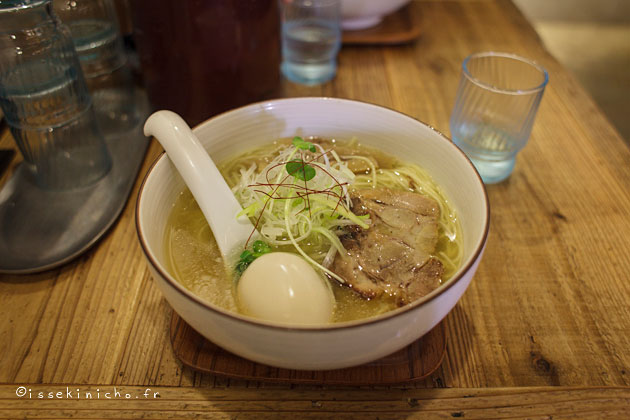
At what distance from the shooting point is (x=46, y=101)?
1.25 meters

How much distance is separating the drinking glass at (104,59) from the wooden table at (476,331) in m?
0.25

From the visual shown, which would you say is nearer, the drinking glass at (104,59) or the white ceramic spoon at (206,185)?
the white ceramic spoon at (206,185)

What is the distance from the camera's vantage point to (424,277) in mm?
975

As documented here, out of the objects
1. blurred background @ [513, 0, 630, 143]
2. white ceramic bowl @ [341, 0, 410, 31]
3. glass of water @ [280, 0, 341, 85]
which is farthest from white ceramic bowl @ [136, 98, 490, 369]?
blurred background @ [513, 0, 630, 143]

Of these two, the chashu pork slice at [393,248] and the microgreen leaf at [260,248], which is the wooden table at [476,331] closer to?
the chashu pork slice at [393,248]

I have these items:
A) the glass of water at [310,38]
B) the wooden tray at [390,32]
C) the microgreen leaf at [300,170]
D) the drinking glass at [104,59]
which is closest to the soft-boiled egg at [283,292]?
the microgreen leaf at [300,170]

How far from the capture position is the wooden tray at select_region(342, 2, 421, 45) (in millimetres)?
1977

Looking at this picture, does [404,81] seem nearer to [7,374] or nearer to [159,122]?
[159,122]

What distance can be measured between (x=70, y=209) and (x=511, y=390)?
1141mm

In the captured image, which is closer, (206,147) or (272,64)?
(206,147)

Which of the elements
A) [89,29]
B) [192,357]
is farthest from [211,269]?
[89,29]

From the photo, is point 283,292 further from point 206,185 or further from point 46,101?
point 46,101

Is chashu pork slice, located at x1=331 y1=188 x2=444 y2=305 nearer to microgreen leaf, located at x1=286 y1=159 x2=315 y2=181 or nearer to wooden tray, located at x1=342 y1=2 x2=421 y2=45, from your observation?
microgreen leaf, located at x1=286 y1=159 x2=315 y2=181

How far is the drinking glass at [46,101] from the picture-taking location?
3.83ft
